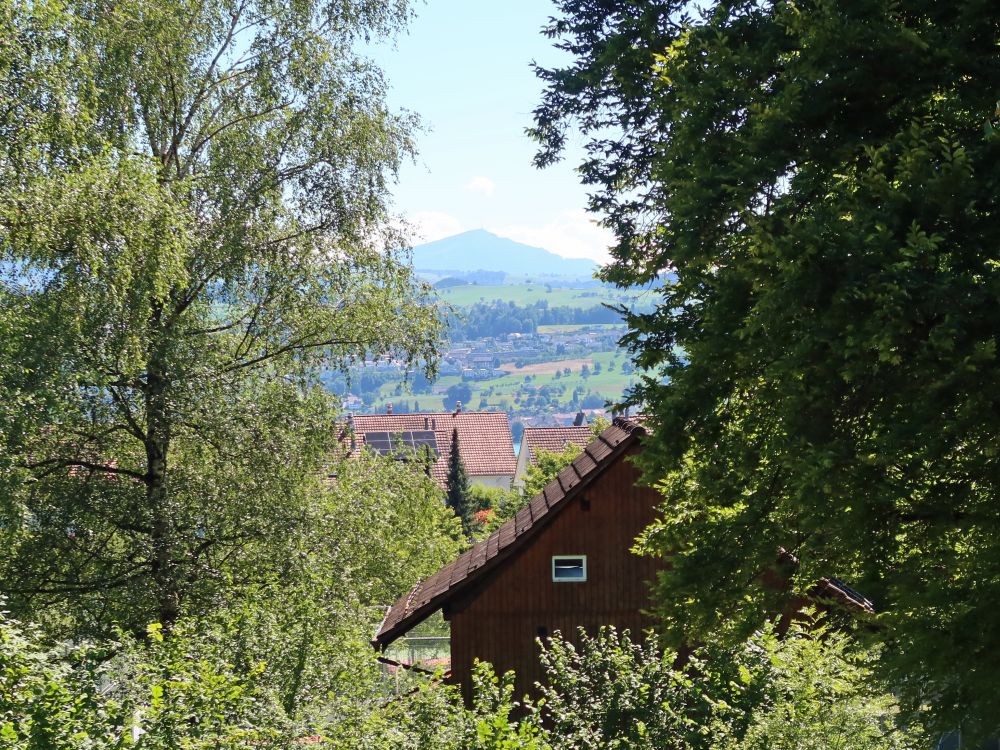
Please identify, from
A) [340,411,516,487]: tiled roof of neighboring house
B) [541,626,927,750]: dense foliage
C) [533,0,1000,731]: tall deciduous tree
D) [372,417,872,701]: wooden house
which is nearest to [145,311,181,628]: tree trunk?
[372,417,872,701]: wooden house

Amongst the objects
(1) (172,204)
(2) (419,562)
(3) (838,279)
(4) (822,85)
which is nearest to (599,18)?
(1) (172,204)

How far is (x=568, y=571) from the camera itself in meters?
19.5

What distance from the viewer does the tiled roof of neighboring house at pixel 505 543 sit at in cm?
1788

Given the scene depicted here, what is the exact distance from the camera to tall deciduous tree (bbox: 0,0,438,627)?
1421 centimetres

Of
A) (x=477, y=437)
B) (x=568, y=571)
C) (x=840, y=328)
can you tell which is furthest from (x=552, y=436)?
(x=840, y=328)

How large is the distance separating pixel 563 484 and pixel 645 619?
9.31 ft

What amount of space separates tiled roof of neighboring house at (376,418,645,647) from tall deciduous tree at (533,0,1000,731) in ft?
22.4

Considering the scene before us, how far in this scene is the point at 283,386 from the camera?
18375 mm

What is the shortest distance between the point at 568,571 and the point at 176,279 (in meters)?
8.66

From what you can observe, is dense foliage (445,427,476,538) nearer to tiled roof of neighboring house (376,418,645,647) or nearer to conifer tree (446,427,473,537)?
conifer tree (446,427,473,537)

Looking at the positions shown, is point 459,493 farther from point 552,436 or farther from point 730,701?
point 730,701

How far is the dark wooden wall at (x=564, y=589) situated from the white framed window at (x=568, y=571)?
0.26 feet

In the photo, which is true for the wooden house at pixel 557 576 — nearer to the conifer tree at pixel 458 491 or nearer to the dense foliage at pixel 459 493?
the dense foliage at pixel 459 493

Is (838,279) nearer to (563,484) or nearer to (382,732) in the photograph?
(382,732)
